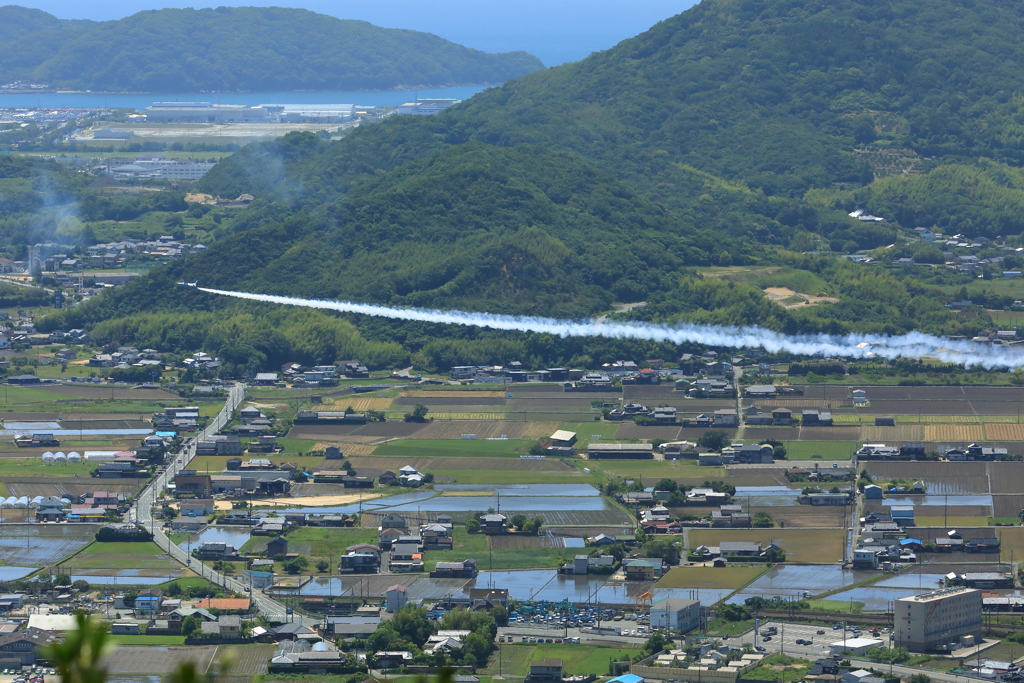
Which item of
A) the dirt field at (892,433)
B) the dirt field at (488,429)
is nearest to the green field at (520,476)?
the dirt field at (488,429)

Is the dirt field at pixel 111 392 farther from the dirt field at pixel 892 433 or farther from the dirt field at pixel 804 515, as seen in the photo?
the dirt field at pixel 804 515

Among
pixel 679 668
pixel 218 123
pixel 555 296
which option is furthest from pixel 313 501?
pixel 218 123

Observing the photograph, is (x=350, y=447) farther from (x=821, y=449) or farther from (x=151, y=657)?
(x=151, y=657)

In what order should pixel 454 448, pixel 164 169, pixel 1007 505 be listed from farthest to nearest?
pixel 164 169 < pixel 454 448 < pixel 1007 505

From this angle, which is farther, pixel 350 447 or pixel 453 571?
pixel 350 447

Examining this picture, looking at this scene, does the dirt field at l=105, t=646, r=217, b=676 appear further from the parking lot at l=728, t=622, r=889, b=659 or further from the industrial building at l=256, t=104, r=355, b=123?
the industrial building at l=256, t=104, r=355, b=123

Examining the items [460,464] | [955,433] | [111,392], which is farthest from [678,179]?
[460,464]

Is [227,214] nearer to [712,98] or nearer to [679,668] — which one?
[712,98]
